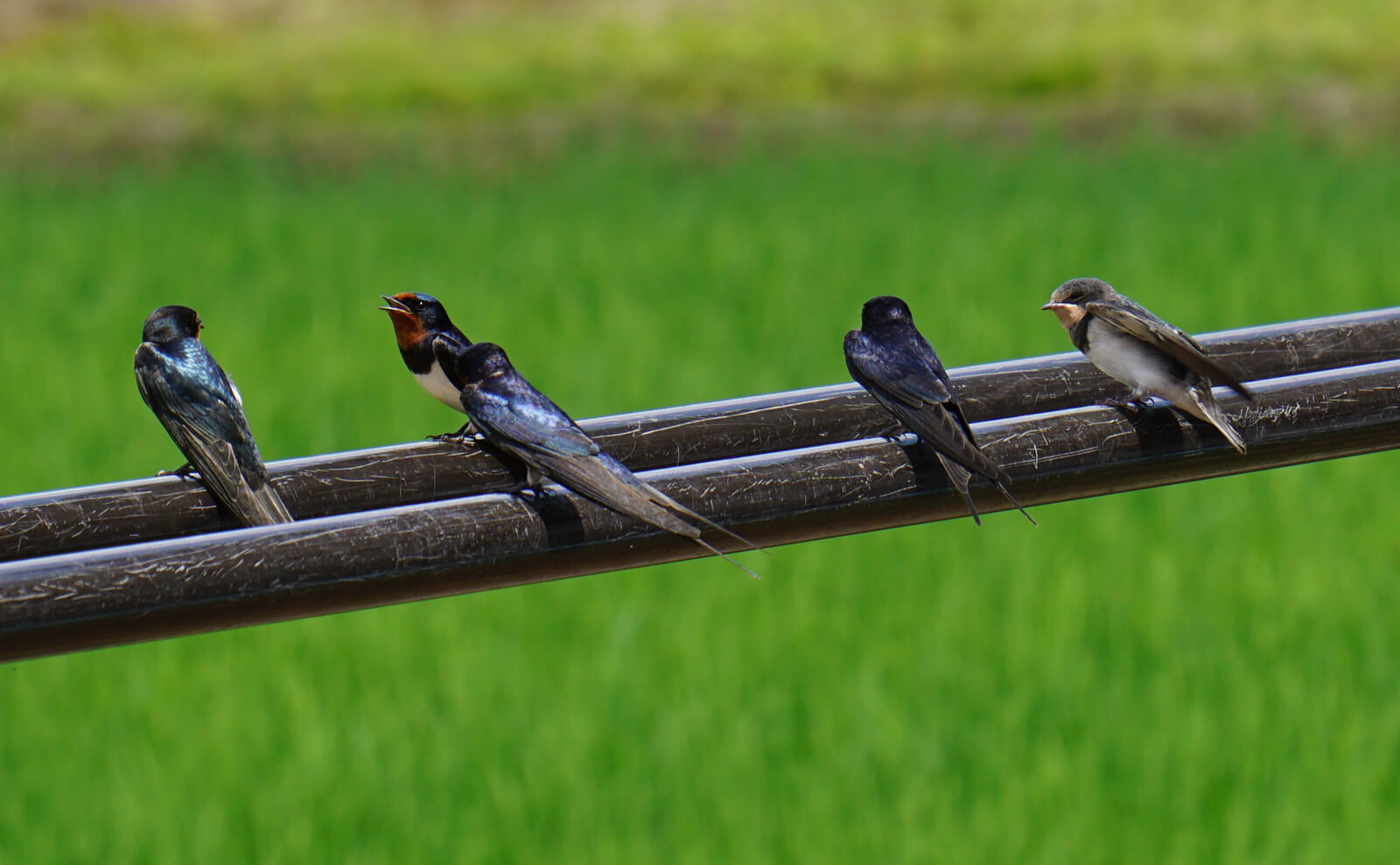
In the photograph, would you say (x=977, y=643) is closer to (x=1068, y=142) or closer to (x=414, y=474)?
(x=414, y=474)

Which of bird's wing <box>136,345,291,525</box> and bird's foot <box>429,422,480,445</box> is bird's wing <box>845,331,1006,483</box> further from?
bird's wing <box>136,345,291,525</box>

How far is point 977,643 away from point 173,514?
106 inches

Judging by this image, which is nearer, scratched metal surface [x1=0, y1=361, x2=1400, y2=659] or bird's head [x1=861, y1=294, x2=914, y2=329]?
scratched metal surface [x1=0, y1=361, x2=1400, y2=659]

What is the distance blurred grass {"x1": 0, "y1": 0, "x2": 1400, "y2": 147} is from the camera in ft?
40.9

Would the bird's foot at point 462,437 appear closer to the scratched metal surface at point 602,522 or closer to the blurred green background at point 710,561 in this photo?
the scratched metal surface at point 602,522

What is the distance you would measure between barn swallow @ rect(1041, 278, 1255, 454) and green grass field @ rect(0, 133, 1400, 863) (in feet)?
4.53

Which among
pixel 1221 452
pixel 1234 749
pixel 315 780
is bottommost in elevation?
pixel 1234 749

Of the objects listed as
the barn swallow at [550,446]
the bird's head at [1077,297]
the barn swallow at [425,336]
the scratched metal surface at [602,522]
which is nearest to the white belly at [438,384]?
the barn swallow at [425,336]

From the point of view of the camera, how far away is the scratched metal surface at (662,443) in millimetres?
1065

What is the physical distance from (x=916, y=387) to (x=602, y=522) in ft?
1.06

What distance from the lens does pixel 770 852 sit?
276 cm

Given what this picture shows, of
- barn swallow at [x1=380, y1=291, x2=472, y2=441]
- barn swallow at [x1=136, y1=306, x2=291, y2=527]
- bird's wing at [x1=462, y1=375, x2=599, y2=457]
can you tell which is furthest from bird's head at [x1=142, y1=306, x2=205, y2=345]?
bird's wing at [x1=462, y1=375, x2=599, y2=457]

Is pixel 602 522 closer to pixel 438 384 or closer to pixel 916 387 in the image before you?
pixel 916 387

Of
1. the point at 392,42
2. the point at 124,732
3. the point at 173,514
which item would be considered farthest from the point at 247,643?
the point at 392,42
